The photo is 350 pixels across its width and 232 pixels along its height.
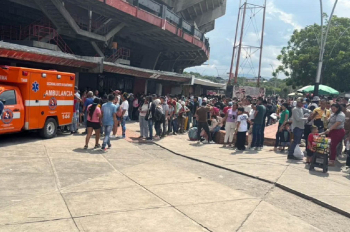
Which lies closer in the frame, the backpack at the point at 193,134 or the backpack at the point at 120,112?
the backpack at the point at 120,112

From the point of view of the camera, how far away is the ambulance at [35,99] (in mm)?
9531

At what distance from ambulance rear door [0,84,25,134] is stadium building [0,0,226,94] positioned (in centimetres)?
290

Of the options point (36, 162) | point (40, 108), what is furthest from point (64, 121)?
point (36, 162)

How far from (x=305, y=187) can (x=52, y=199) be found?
200 inches

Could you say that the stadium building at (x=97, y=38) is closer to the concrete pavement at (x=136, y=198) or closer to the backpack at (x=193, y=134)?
the concrete pavement at (x=136, y=198)

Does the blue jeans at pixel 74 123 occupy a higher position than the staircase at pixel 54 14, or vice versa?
the staircase at pixel 54 14

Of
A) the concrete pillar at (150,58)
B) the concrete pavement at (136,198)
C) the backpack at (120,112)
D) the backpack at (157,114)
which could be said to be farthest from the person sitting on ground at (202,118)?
the concrete pillar at (150,58)

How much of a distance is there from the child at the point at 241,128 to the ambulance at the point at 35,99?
628 cm

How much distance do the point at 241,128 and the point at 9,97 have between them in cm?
736

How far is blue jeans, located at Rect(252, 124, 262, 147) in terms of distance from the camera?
36.4ft

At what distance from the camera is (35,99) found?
10359mm

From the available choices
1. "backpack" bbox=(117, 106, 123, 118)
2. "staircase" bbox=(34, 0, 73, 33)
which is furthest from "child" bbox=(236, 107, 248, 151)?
"staircase" bbox=(34, 0, 73, 33)

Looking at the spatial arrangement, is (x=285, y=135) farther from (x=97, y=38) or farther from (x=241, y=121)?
(x=97, y=38)

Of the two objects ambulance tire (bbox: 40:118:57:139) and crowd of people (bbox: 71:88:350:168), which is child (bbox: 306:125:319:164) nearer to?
crowd of people (bbox: 71:88:350:168)
